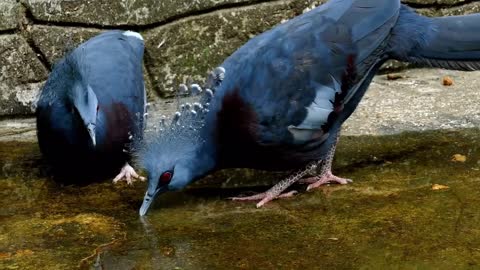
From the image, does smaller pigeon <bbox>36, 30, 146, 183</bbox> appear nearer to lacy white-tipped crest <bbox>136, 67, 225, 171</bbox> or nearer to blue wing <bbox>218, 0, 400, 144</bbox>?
A: lacy white-tipped crest <bbox>136, 67, 225, 171</bbox>

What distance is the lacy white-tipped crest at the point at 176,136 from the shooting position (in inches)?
154

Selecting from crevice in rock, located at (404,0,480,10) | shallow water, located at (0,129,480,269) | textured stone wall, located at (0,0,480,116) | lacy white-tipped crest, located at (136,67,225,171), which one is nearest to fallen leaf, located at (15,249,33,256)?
shallow water, located at (0,129,480,269)

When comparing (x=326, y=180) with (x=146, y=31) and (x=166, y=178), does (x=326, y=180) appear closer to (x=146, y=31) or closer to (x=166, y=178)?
(x=166, y=178)

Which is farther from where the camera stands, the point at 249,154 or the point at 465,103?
the point at 465,103

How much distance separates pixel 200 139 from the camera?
13.0 ft

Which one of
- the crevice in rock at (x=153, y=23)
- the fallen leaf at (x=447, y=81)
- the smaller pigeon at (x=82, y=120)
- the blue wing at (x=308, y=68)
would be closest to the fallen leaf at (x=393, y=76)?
the fallen leaf at (x=447, y=81)

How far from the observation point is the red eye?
388 centimetres

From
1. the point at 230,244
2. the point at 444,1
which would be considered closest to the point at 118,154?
the point at 230,244

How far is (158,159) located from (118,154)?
2.02 ft

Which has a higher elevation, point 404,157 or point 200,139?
point 200,139

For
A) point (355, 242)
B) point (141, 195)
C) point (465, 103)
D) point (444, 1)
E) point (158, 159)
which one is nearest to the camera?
point (355, 242)

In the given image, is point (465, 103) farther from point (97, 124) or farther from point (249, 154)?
point (97, 124)

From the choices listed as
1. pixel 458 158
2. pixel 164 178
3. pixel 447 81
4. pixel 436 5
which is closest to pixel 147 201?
pixel 164 178

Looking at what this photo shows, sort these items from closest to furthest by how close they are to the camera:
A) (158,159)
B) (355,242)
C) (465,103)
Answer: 1. (355,242)
2. (158,159)
3. (465,103)
